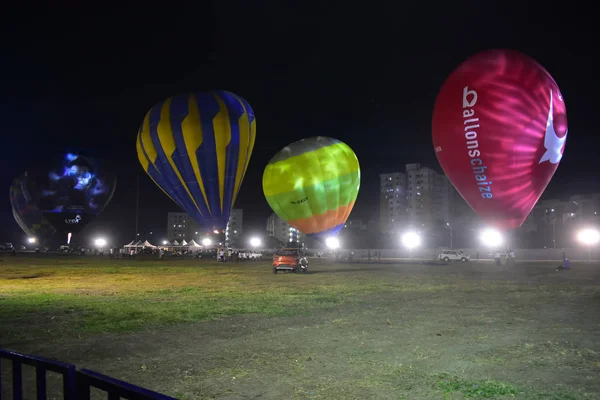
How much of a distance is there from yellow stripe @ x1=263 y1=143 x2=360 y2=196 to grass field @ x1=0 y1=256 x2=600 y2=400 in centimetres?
1594

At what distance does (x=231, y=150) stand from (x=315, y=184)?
22.1 feet

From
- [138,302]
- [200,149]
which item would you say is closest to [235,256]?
[200,149]

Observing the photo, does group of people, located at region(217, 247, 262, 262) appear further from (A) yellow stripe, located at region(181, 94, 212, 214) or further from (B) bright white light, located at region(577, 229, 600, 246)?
(B) bright white light, located at region(577, 229, 600, 246)

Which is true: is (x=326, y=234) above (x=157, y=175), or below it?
below

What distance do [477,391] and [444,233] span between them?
117828 mm

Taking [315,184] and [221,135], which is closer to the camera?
[221,135]

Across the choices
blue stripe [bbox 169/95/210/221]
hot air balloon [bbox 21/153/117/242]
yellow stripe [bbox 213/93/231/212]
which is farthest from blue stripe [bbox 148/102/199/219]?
hot air balloon [bbox 21/153/117/242]

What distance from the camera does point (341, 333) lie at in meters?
11.3

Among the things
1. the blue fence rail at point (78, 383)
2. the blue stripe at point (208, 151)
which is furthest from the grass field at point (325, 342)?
the blue stripe at point (208, 151)

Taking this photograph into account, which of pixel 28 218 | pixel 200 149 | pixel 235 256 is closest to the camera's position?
pixel 200 149

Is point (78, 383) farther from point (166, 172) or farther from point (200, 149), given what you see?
point (166, 172)

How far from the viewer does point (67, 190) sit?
5822 cm

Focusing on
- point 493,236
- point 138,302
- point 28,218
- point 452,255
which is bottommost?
point 452,255

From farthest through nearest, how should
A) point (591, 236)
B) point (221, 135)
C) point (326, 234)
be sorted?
point (591, 236), point (326, 234), point (221, 135)
